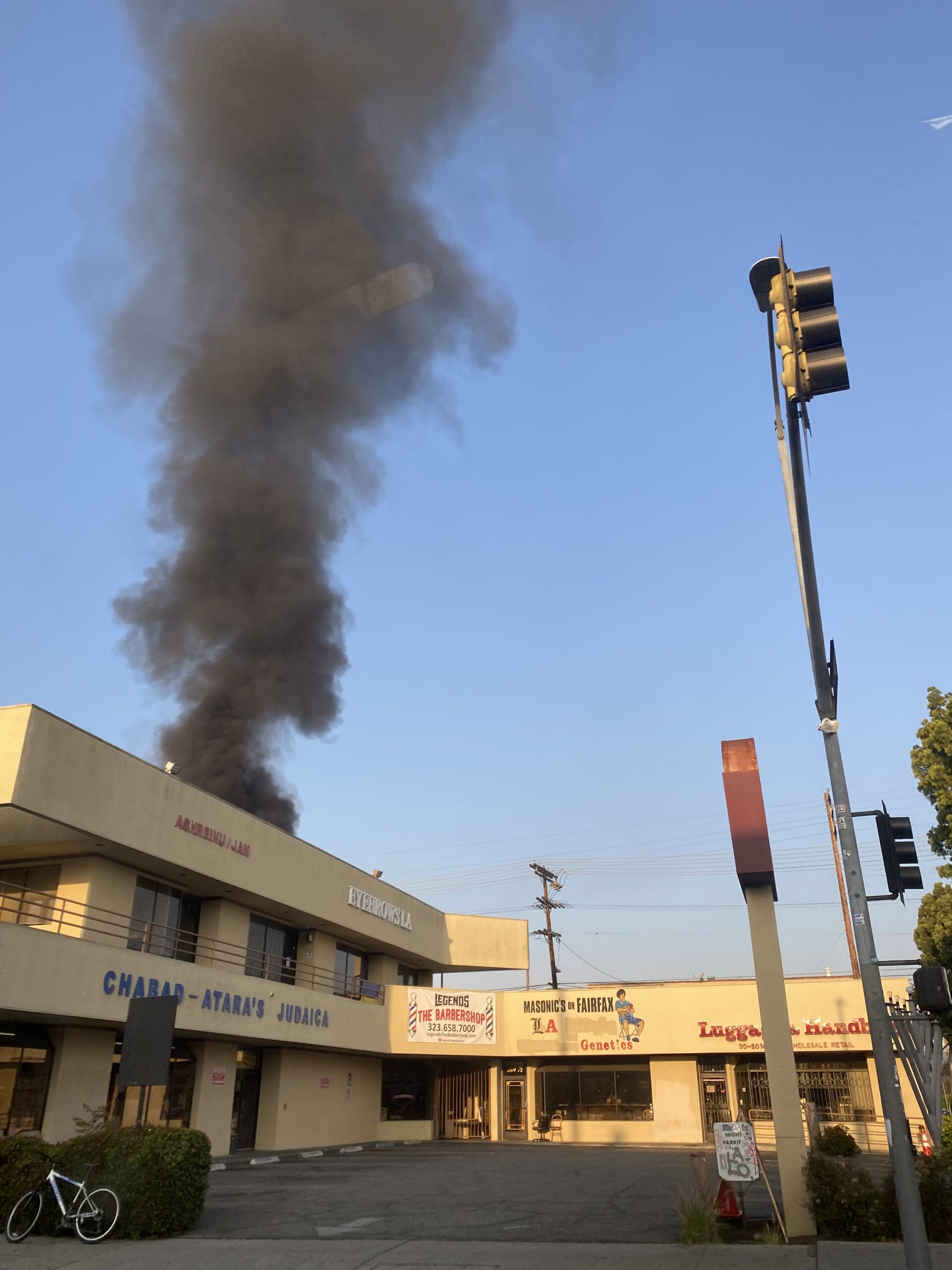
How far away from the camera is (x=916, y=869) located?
8.71m

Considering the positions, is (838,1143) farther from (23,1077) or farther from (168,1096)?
(23,1077)

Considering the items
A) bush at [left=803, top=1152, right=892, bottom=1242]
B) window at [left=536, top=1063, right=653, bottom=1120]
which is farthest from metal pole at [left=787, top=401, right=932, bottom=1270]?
window at [left=536, top=1063, right=653, bottom=1120]

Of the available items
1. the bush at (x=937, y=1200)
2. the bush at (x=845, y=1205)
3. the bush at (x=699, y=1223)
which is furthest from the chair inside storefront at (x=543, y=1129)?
the bush at (x=937, y=1200)

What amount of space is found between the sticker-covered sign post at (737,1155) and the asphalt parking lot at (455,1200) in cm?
73

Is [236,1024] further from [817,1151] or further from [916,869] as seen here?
[916,869]

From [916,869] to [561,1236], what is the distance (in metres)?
6.34

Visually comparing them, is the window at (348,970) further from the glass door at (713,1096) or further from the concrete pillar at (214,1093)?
the glass door at (713,1096)

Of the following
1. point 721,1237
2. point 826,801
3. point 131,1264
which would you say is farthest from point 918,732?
point 826,801

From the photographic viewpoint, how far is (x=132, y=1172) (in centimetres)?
1133

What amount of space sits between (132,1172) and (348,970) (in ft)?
75.4

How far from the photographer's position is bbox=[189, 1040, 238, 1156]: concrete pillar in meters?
24.9

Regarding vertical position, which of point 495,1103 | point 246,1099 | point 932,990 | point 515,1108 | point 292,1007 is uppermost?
point 292,1007

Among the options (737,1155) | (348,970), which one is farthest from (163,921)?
(737,1155)

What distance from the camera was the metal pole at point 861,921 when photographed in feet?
24.6
